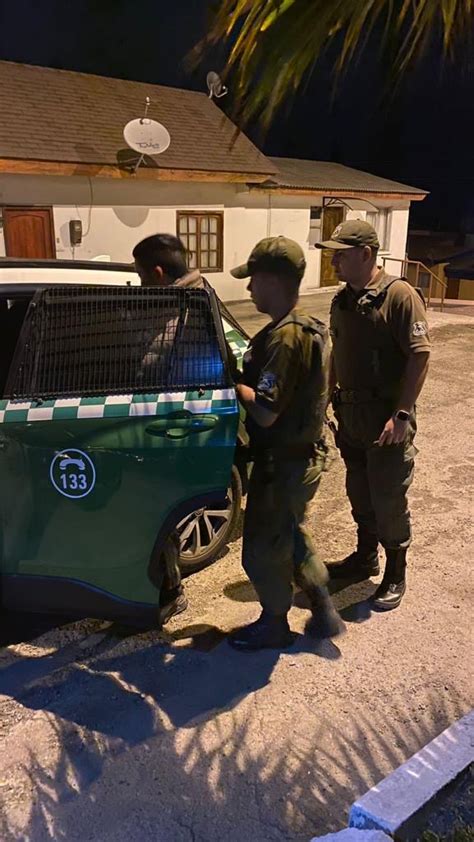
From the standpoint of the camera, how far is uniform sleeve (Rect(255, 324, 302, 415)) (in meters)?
2.68

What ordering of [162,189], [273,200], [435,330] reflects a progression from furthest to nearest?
[273,200] → [162,189] → [435,330]

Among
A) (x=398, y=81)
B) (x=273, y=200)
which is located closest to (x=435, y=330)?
(x=273, y=200)

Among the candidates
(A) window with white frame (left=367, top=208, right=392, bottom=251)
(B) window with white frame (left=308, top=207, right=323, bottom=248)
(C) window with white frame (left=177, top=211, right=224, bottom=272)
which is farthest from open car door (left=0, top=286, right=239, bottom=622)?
(A) window with white frame (left=367, top=208, right=392, bottom=251)

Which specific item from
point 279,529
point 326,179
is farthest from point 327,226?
point 279,529

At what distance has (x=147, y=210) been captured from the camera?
13.1 meters

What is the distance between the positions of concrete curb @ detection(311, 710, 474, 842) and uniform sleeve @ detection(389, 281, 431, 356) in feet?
5.30

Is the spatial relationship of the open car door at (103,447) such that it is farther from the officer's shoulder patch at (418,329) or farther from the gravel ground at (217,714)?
the officer's shoulder patch at (418,329)

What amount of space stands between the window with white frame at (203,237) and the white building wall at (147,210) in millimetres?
150

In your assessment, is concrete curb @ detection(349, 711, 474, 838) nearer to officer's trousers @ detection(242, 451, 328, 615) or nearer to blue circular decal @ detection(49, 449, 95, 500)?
officer's trousers @ detection(242, 451, 328, 615)

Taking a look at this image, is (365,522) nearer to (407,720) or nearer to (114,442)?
(407,720)

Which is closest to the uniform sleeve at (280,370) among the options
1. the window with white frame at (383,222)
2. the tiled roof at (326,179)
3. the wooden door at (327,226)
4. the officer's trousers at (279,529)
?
the officer's trousers at (279,529)

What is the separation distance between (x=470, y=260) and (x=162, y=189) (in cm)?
1907

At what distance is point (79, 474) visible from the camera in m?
2.70

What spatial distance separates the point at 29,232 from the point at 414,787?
1118 centimetres
